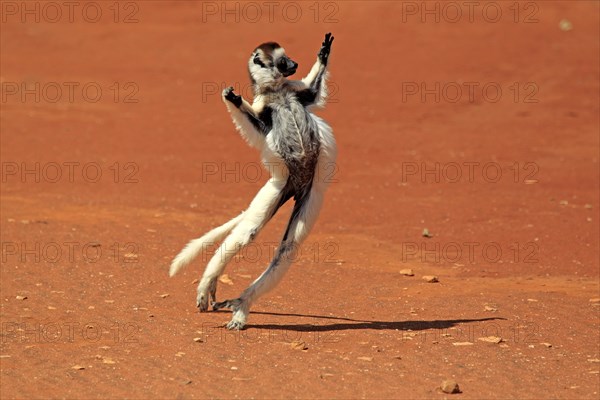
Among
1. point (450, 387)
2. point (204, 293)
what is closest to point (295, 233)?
point (204, 293)

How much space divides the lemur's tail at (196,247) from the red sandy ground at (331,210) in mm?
507

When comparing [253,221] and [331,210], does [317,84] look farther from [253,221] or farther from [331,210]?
[331,210]

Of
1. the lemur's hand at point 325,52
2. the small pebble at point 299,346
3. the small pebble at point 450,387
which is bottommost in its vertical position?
the small pebble at point 450,387

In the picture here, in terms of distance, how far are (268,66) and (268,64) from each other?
0.02 metres

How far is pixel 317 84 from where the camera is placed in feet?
30.4

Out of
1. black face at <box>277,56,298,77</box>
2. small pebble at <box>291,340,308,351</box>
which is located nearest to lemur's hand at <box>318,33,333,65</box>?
black face at <box>277,56,298,77</box>

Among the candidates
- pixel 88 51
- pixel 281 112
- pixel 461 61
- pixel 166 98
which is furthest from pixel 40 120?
pixel 281 112

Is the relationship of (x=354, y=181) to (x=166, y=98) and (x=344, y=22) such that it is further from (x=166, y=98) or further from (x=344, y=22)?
(x=344, y=22)

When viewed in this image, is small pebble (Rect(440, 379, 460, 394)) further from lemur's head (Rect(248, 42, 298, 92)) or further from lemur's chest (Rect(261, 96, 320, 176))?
lemur's head (Rect(248, 42, 298, 92))

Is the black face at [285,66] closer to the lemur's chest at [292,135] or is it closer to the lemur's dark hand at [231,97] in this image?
the lemur's chest at [292,135]

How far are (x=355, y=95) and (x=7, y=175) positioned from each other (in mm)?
Result: 8901

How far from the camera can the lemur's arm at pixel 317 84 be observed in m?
9.10

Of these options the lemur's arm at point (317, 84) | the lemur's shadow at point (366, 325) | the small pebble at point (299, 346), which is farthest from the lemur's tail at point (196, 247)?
the small pebble at point (299, 346)

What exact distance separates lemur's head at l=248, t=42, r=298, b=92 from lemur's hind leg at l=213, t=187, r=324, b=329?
1.05m
